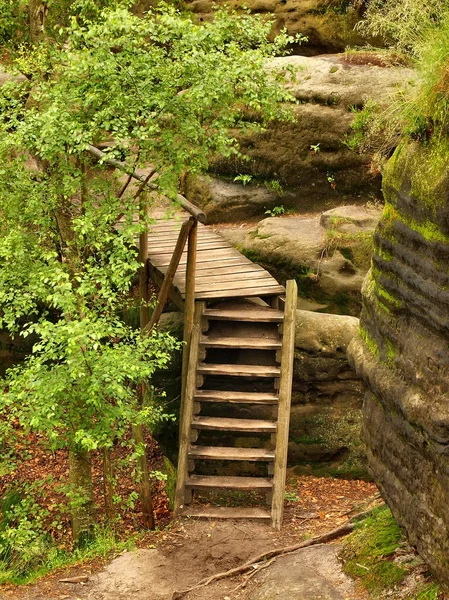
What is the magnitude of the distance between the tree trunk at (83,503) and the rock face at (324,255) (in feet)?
14.9

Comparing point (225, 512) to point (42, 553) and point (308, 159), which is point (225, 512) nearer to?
point (42, 553)

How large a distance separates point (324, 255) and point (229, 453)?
3.94 meters

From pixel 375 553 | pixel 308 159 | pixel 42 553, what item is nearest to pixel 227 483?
pixel 42 553

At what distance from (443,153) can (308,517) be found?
227 inches

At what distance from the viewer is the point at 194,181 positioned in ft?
50.5

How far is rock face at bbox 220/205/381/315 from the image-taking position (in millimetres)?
12859

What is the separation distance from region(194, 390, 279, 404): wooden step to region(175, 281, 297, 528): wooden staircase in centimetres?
1

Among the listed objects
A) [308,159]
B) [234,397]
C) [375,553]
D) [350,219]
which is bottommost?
[234,397]

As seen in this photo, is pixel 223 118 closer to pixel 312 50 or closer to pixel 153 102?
pixel 153 102

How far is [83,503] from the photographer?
32.7ft

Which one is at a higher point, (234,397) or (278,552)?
(234,397)

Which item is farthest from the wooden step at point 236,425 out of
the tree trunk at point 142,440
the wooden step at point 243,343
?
the wooden step at point 243,343

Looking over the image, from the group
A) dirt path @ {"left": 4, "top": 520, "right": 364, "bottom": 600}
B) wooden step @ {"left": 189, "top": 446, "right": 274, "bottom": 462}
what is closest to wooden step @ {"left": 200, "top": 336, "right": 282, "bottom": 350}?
wooden step @ {"left": 189, "top": 446, "right": 274, "bottom": 462}

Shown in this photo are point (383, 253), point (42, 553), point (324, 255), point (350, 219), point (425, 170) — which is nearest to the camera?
point (425, 170)
